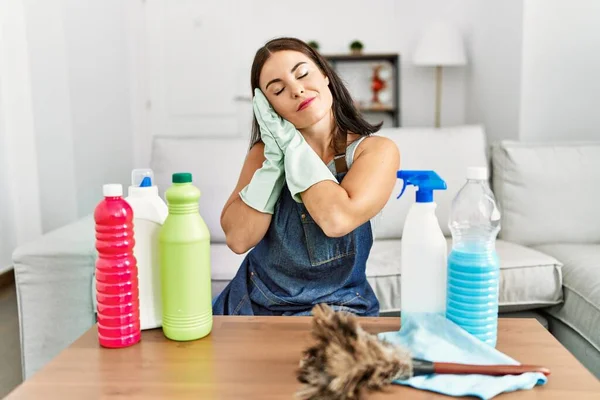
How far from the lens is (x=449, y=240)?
2.04m

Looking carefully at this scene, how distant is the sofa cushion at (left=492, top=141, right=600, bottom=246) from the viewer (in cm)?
204

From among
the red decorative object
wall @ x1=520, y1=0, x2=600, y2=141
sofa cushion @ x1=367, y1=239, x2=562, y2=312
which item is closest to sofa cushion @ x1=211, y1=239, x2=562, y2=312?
sofa cushion @ x1=367, y1=239, x2=562, y2=312

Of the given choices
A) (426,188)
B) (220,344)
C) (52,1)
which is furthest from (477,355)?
(52,1)

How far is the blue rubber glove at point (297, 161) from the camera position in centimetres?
98

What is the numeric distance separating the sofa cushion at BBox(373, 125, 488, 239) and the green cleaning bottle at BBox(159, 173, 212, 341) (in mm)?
1328

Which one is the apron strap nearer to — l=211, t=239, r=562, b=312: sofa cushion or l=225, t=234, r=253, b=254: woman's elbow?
l=225, t=234, r=253, b=254: woman's elbow

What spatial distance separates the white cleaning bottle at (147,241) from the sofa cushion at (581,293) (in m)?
1.25

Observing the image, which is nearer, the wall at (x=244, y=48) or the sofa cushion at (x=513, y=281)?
the sofa cushion at (x=513, y=281)

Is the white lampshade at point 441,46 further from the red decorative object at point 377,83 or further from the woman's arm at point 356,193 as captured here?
the woman's arm at point 356,193

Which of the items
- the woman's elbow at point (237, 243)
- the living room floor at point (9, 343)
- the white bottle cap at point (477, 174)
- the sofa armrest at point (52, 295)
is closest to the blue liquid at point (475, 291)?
the white bottle cap at point (477, 174)

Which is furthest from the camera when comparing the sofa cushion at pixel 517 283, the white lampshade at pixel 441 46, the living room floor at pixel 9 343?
the white lampshade at pixel 441 46

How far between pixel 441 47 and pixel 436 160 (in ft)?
4.88

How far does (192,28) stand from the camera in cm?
404

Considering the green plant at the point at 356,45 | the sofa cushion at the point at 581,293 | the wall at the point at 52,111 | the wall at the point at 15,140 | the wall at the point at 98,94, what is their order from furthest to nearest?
1. the green plant at the point at 356,45
2. the wall at the point at 98,94
3. the wall at the point at 52,111
4. the wall at the point at 15,140
5. the sofa cushion at the point at 581,293
